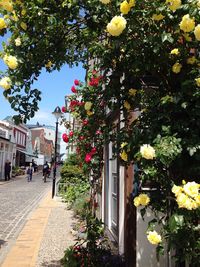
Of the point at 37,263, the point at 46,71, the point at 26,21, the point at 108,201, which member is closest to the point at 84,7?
the point at 26,21

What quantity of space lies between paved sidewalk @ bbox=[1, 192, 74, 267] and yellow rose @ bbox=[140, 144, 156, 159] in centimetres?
426

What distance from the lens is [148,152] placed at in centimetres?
300

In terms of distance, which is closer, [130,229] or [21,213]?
[130,229]

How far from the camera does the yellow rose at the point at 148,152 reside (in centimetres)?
300

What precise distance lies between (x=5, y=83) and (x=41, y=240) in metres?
5.55

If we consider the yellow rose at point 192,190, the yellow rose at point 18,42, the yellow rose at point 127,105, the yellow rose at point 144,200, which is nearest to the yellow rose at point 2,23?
the yellow rose at point 18,42

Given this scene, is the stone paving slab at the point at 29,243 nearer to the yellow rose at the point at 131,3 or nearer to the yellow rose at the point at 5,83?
the yellow rose at the point at 5,83

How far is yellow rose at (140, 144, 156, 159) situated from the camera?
3.00 m

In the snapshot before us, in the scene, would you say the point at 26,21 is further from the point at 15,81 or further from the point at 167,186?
the point at 167,186

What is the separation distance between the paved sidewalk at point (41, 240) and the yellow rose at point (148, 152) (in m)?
4.26

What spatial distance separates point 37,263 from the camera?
6.54m

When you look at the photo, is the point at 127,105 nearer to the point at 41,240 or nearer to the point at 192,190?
the point at 192,190

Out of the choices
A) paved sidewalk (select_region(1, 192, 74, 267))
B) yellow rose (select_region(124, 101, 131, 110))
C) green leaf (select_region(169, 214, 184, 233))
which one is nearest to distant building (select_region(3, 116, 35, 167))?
paved sidewalk (select_region(1, 192, 74, 267))

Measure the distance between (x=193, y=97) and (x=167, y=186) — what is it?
2.85ft
